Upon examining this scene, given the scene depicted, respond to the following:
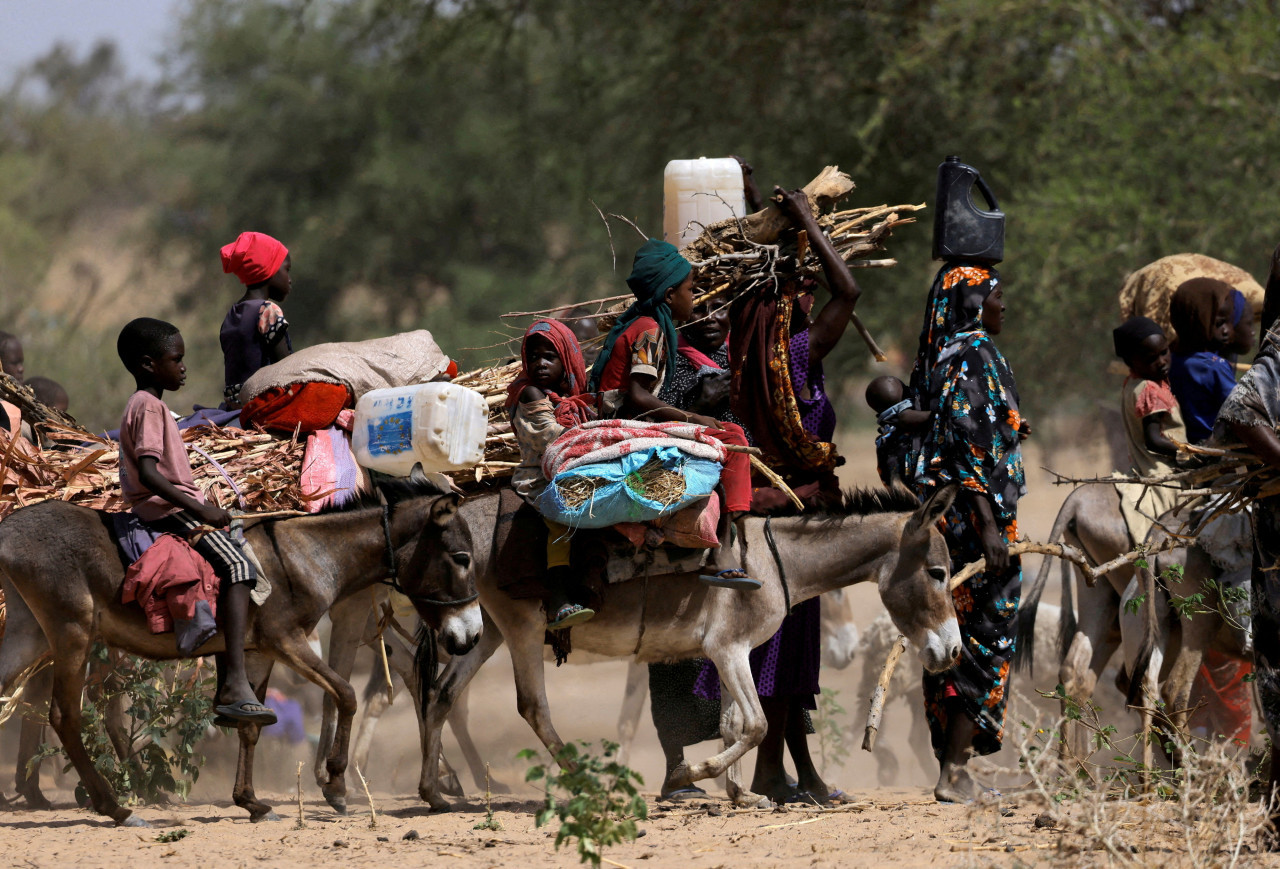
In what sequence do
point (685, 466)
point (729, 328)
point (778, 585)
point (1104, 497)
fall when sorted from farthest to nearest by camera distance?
point (1104, 497), point (729, 328), point (778, 585), point (685, 466)

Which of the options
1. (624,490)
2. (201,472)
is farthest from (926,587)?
(201,472)

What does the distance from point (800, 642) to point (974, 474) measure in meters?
1.23

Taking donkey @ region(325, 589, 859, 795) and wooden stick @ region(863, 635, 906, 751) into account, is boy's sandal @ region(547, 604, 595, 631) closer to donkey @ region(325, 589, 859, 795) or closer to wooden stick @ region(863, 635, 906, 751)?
donkey @ region(325, 589, 859, 795)

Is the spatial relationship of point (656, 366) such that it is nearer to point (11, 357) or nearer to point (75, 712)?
point (75, 712)

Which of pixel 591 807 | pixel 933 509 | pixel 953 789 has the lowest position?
pixel 953 789

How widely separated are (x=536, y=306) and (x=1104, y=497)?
50.3 ft

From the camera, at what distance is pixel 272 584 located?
6.61 metres

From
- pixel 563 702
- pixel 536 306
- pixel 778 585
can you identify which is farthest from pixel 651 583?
pixel 536 306

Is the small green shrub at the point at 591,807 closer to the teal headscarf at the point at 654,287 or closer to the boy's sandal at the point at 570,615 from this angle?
the boy's sandal at the point at 570,615

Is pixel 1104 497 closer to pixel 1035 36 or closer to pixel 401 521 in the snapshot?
pixel 401 521

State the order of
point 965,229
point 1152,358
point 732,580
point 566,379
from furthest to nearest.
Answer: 1. point 1152,358
2. point 965,229
3. point 566,379
4. point 732,580

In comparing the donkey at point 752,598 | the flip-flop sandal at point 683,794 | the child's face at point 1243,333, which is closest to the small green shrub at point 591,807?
the donkey at point 752,598

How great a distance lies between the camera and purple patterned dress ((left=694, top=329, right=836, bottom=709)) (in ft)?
23.5

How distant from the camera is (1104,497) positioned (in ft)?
28.2
